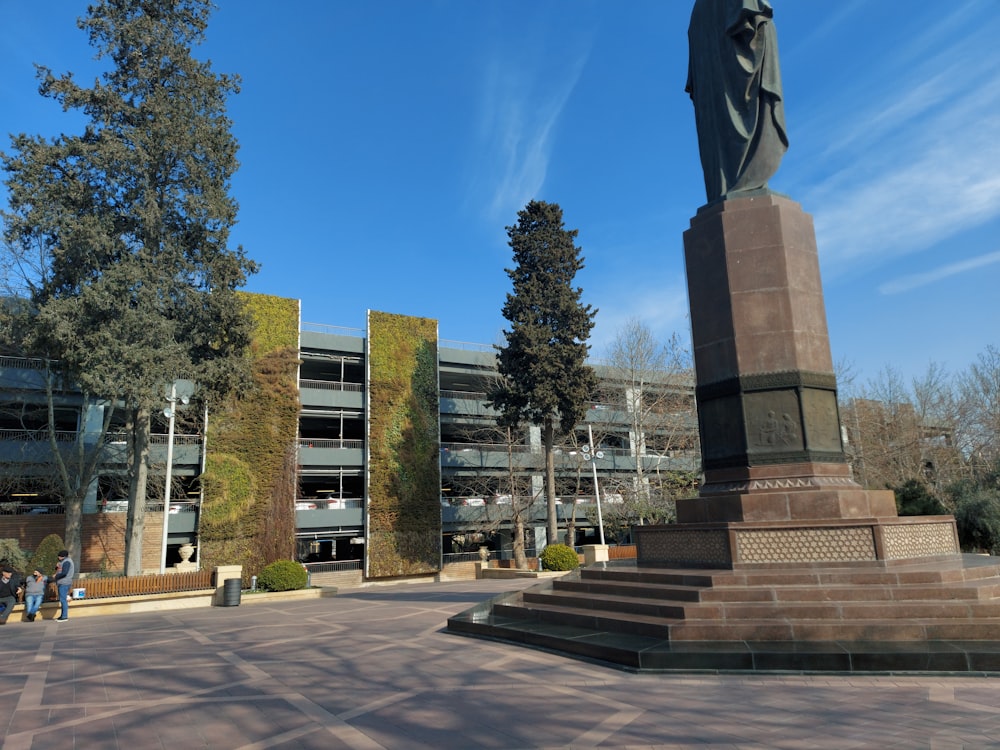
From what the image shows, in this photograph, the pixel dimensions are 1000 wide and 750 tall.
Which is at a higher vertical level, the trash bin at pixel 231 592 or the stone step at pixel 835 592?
the stone step at pixel 835 592

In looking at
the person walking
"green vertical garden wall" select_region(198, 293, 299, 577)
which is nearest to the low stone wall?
the person walking

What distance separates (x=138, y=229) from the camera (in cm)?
2192

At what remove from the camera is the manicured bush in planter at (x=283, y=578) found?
21062mm

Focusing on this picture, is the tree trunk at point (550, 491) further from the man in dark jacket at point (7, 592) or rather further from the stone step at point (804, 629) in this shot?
the stone step at point (804, 629)

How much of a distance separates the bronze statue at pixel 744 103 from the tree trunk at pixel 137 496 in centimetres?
1881

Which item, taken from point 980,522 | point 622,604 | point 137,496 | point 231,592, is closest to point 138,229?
point 137,496

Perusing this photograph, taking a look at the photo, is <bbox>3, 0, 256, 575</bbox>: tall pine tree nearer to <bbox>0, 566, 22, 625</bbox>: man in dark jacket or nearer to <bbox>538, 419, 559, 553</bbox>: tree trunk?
<bbox>0, 566, 22, 625</bbox>: man in dark jacket

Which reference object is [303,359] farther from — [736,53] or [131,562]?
[736,53]

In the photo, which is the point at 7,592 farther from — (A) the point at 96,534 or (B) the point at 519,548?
(B) the point at 519,548

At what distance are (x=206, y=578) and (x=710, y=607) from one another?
17029mm

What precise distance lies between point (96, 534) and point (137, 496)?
967 centimetres

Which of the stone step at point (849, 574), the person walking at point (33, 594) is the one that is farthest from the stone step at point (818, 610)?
the person walking at point (33, 594)

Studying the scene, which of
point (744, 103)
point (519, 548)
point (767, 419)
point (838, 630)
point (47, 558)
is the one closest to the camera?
point (838, 630)

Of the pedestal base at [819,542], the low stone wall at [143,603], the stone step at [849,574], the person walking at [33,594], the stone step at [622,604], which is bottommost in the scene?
the low stone wall at [143,603]
